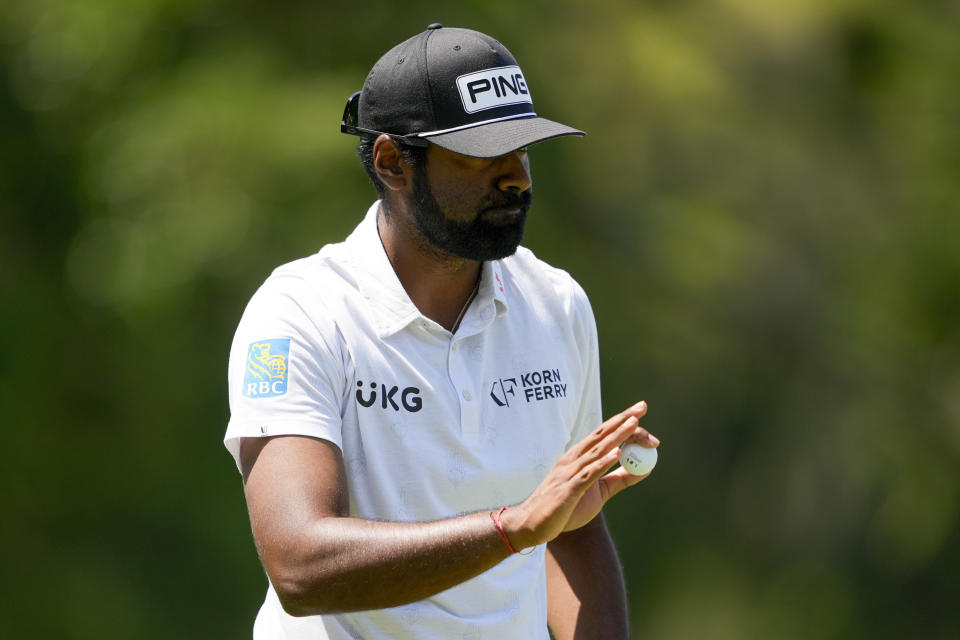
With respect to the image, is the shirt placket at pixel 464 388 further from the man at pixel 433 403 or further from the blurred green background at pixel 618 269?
the blurred green background at pixel 618 269

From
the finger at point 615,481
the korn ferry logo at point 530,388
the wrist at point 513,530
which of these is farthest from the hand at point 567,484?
the korn ferry logo at point 530,388

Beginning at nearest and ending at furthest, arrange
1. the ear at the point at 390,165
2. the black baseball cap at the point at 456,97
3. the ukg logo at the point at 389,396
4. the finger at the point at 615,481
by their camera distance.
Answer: the finger at the point at 615,481 → the ukg logo at the point at 389,396 → the black baseball cap at the point at 456,97 → the ear at the point at 390,165

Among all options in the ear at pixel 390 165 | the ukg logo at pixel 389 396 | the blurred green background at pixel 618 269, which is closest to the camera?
the ukg logo at pixel 389 396

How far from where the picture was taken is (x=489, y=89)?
258 centimetres

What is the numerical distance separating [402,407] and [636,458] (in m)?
0.47

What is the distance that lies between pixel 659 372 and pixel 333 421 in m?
6.30

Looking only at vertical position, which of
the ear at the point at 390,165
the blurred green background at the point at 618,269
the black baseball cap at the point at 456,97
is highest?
the black baseball cap at the point at 456,97

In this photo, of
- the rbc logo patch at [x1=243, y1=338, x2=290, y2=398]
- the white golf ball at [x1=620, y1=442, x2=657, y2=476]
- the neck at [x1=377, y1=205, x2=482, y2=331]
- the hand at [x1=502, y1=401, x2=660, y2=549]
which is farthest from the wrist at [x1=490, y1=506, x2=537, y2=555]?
the neck at [x1=377, y1=205, x2=482, y2=331]

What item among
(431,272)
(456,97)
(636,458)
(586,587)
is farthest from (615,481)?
(456,97)

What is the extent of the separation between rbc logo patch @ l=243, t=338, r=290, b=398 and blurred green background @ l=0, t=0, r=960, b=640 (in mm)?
4873

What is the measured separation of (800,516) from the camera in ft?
27.8

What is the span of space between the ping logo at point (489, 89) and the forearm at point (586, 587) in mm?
912

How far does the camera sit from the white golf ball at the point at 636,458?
7.27ft

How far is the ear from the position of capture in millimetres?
2641
